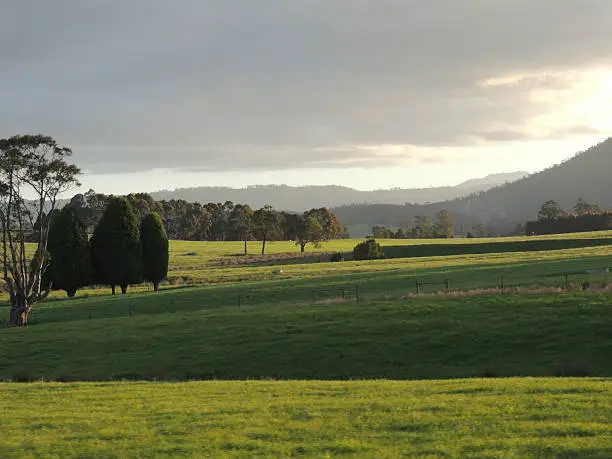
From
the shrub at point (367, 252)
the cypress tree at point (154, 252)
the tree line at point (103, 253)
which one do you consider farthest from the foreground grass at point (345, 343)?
the shrub at point (367, 252)

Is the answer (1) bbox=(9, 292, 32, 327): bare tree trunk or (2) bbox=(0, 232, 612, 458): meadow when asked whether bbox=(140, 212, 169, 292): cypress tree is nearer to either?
(2) bbox=(0, 232, 612, 458): meadow

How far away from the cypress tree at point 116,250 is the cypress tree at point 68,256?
126cm

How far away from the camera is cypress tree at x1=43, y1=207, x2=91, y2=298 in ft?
222

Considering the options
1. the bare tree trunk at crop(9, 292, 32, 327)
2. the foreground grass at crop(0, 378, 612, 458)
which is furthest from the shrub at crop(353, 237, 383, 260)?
the foreground grass at crop(0, 378, 612, 458)

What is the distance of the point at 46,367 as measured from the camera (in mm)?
33438

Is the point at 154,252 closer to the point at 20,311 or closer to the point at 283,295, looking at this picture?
the point at 20,311

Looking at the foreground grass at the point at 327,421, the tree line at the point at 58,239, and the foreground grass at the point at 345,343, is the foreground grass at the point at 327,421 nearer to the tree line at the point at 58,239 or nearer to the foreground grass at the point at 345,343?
the foreground grass at the point at 345,343

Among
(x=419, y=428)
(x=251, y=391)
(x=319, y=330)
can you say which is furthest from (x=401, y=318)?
(x=419, y=428)

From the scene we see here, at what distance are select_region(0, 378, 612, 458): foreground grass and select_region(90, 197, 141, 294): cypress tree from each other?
47322 millimetres

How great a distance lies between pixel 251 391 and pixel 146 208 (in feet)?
604

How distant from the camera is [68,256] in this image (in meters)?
67.7

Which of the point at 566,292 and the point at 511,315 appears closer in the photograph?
the point at 511,315

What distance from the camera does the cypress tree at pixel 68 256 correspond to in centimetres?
6775

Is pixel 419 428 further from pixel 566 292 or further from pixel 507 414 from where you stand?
pixel 566 292
